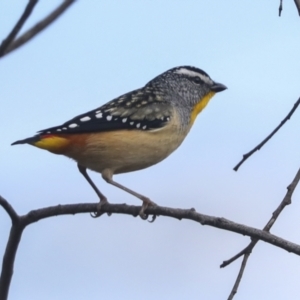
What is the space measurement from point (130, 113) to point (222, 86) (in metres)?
1.62

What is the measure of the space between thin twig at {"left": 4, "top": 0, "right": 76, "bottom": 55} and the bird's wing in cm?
391

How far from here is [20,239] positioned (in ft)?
15.7

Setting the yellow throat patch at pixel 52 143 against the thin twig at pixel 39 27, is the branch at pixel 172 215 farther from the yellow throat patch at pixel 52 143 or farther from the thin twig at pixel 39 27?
the thin twig at pixel 39 27

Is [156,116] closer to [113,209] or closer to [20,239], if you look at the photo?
[113,209]

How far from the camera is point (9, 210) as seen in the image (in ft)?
15.3

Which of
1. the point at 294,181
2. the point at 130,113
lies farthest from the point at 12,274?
the point at 130,113

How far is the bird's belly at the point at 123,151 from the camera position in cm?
653

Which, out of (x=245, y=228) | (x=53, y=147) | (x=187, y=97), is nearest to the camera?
(x=245, y=228)

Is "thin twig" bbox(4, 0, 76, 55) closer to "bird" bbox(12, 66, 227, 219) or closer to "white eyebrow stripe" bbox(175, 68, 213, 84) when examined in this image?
"bird" bbox(12, 66, 227, 219)

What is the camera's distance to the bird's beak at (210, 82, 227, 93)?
8.14m

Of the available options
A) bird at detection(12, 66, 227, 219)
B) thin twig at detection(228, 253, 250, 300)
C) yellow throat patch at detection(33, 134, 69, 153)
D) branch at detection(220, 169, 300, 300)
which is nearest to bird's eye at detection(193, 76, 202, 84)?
bird at detection(12, 66, 227, 219)

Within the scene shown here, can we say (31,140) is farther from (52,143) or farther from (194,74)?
(194,74)

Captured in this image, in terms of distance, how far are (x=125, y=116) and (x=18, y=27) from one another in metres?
4.66

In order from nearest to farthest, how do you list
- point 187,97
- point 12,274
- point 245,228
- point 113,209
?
point 245,228
point 12,274
point 113,209
point 187,97
